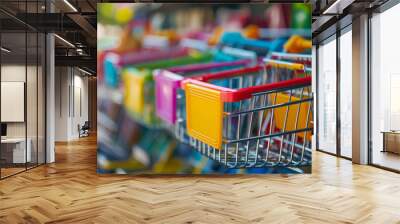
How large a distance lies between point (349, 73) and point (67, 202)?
6.85 meters

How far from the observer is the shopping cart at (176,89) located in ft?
21.4

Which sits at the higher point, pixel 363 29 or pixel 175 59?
pixel 363 29

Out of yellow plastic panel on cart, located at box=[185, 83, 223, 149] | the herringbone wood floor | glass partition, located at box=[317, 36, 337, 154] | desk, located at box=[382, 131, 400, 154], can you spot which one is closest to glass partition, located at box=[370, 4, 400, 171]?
desk, located at box=[382, 131, 400, 154]

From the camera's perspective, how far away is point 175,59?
6.57 metres

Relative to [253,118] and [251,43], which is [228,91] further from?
[251,43]

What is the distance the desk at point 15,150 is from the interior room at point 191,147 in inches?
0.9

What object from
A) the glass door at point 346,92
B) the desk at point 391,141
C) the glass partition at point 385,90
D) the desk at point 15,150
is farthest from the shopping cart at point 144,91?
the glass door at point 346,92

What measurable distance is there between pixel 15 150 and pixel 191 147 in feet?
9.88

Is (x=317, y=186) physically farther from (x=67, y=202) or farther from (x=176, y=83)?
(x=67, y=202)

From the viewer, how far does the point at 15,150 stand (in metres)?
6.77

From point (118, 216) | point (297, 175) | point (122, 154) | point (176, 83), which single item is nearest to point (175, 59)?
point (176, 83)

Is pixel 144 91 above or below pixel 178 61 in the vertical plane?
below

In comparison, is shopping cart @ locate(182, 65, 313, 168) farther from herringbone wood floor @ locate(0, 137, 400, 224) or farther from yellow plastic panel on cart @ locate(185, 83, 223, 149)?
herringbone wood floor @ locate(0, 137, 400, 224)

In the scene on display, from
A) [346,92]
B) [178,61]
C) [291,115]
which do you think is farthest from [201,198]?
[346,92]
